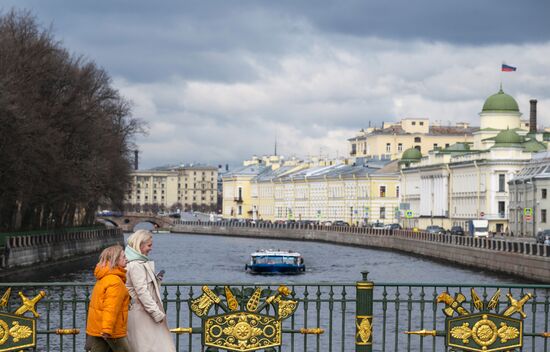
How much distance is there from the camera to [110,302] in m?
12.6

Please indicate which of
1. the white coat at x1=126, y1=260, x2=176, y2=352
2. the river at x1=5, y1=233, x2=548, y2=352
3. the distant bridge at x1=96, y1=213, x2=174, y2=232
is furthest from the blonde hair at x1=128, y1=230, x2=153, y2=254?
the distant bridge at x1=96, y1=213, x2=174, y2=232

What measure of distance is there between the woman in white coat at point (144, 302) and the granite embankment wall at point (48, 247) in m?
40.1

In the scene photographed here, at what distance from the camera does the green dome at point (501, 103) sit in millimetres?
120625

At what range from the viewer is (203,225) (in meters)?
162

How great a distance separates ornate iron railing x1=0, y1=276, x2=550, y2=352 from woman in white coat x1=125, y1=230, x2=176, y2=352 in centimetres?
190

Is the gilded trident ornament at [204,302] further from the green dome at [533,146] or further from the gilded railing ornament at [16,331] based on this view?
the green dome at [533,146]

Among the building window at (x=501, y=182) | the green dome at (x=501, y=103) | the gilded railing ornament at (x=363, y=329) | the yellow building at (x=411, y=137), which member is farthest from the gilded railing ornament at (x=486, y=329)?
the yellow building at (x=411, y=137)

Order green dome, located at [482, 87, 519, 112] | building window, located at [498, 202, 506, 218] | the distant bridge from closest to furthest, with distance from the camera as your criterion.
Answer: building window, located at [498, 202, 506, 218] → green dome, located at [482, 87, 519, 112] → the distant bridge

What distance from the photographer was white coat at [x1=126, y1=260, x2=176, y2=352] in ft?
42.6

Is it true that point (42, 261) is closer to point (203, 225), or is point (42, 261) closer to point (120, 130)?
point (120, 130)

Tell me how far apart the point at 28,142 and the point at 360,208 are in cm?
9866

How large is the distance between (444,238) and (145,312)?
226 ft

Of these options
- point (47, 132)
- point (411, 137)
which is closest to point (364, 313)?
point (47, 132)

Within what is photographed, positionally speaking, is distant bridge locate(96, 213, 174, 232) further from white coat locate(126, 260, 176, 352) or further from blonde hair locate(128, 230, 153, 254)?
blonde hair locate(128, 230, 153, 254)
